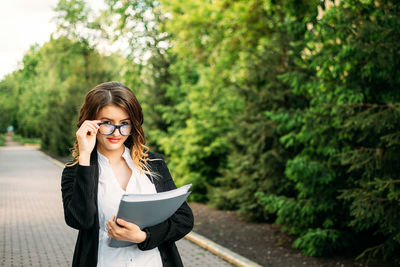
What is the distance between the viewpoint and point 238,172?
9578 mm

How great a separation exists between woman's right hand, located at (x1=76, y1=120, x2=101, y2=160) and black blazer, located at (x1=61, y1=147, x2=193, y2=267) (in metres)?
0.08

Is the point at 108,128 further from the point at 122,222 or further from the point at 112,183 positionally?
the point at 122,222

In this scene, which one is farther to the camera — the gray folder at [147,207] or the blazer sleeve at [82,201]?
the blazer sleeve at [82,201]

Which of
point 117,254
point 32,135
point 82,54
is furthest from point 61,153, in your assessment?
point 32,135

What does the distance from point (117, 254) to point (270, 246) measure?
610 centimetres

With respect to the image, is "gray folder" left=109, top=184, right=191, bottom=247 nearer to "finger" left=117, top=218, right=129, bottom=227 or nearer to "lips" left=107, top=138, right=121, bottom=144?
"finger" left=117, top=218, right=129, bottom=227

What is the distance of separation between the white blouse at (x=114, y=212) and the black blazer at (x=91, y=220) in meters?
0.05

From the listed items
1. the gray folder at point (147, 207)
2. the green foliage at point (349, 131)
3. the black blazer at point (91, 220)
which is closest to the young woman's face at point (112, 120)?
the black blazer at point (91, 220)

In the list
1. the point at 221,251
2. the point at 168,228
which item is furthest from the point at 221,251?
the point at 168,228

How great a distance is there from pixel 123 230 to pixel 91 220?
180mm

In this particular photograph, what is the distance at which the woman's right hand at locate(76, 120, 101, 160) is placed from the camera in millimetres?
1998

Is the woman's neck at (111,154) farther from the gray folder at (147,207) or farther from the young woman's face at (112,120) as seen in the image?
the gray folder at (147,207)

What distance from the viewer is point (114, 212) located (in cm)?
211

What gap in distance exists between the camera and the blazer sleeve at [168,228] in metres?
2.00
